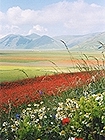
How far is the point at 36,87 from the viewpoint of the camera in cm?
290

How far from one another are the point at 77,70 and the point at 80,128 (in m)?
0.93

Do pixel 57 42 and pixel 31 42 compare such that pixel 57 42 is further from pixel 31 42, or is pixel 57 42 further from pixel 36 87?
pixel 36 87

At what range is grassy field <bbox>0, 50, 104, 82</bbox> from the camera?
2922mm

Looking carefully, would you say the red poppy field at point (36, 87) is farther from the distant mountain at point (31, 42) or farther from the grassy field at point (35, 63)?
the distant mountain at point (31, 42)

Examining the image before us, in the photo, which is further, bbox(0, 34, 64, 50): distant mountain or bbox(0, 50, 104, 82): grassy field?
bbox(0, 50, 104, 82): grassy field

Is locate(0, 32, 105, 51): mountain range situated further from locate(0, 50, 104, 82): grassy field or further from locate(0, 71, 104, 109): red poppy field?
locate(0, 71, 104, 109): red poppy field

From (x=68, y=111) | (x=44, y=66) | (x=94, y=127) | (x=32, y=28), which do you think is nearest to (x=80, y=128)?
(x=94, y=127)

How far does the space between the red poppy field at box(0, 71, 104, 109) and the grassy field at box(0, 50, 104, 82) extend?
0.18ft

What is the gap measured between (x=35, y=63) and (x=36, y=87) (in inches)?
9.9

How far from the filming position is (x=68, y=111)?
259 cm

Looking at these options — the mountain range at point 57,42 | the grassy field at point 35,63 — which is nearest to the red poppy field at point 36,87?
the grassy field at point 35,63

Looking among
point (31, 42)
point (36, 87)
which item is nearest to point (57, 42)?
point (31, 42)

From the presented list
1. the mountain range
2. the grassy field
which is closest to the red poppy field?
the grassy field

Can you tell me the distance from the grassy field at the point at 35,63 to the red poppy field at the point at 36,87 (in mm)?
55
